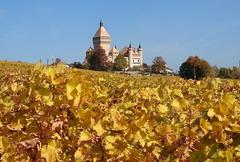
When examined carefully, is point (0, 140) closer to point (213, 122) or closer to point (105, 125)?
point (105, 125)

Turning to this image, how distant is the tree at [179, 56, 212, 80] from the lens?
94.9m

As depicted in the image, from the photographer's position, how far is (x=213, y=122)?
2.38 metres

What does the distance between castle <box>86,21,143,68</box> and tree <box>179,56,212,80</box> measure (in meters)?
62.9

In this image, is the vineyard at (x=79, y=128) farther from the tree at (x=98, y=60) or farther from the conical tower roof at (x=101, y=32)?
the conical tower roof at (x=101, y=32)

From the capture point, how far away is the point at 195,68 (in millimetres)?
96312

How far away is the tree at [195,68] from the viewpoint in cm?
9488

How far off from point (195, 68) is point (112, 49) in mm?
71768

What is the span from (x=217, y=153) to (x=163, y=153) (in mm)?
629

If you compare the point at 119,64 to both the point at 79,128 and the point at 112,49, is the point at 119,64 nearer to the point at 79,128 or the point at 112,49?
the point at 112,49

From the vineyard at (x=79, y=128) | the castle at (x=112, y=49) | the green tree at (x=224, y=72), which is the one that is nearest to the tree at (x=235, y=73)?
the green tree at (x=224, y=72)

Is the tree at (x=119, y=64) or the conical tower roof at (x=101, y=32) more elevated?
the conical tower roof at (x=101, y=32)

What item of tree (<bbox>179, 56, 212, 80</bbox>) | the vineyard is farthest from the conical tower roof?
the vineyard

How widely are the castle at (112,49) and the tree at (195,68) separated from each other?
207 ft

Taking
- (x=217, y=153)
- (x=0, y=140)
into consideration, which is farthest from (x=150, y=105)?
(x=217, y=153)
